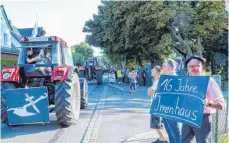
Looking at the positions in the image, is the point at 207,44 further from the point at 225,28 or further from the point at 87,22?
the point at 87,22

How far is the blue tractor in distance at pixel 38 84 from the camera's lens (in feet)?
23.4

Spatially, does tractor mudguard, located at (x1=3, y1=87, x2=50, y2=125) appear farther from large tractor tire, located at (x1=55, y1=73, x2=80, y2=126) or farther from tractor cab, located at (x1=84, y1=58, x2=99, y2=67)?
tractor cab, located at (x1=84, y1=58, x2=99, y2=67)

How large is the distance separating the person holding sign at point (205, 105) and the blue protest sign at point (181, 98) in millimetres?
80

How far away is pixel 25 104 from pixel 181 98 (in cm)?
423

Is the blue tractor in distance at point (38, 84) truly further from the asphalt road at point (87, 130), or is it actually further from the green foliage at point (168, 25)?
the green foliage at point (168, 25)

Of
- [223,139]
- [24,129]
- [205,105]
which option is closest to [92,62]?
[24,129]

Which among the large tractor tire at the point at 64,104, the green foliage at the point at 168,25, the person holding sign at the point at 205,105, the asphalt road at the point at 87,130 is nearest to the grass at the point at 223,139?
the asphalt road at the point at 87,130

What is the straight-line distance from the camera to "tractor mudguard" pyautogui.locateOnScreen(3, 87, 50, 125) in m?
7.10

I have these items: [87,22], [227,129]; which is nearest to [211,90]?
[227,129]

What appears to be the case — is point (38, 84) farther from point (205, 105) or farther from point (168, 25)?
point (168, 25)

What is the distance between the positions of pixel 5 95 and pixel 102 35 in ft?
82.7

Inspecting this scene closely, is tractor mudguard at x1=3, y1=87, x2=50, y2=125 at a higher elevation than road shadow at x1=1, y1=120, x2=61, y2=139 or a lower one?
higher

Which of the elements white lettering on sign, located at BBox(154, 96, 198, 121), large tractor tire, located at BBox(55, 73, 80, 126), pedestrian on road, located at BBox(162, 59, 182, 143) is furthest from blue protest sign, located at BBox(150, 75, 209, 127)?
large tractor tire, located at BBox(55, 73, 80, 126)

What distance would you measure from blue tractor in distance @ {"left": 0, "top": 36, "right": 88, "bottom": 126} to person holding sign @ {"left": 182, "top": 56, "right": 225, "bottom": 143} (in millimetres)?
3772
